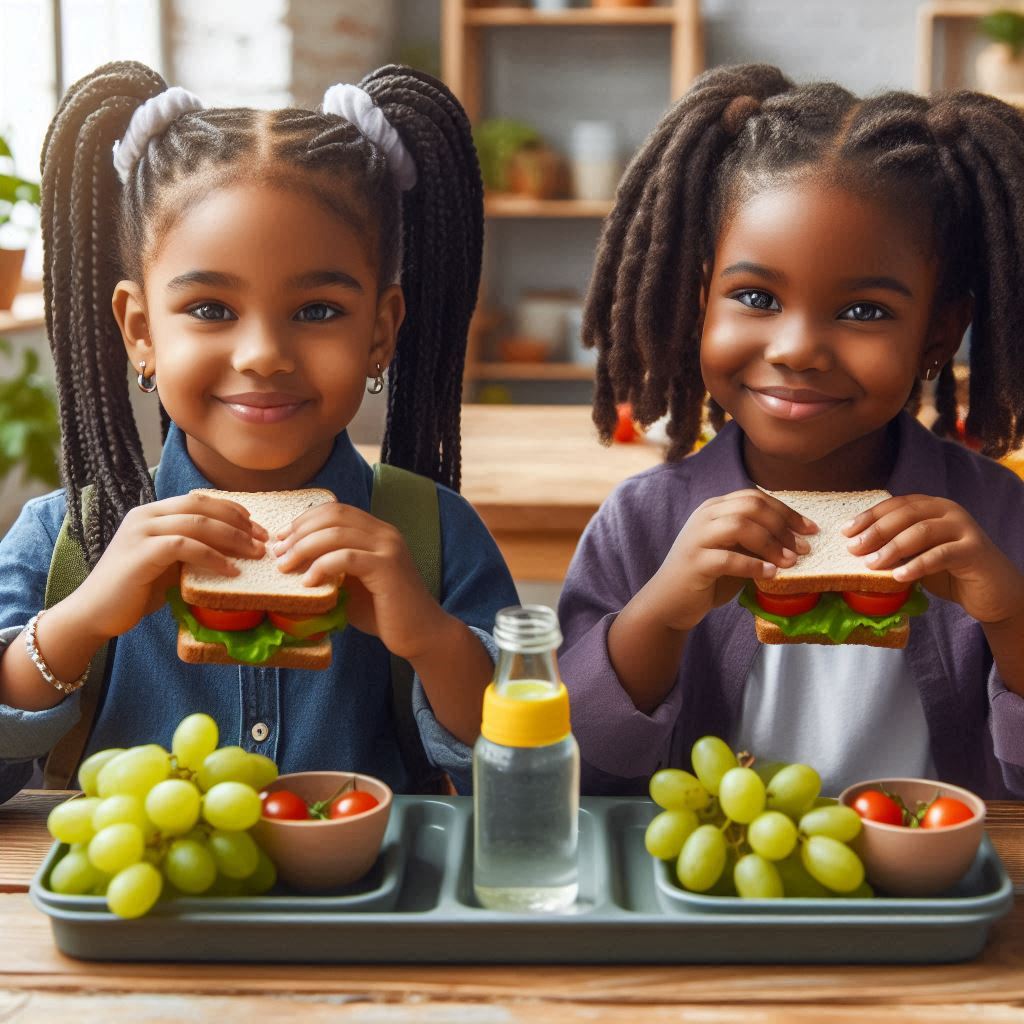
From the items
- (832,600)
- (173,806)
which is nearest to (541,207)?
(832,600)

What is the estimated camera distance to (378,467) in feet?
4.66

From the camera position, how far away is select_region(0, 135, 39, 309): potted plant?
11.3ft

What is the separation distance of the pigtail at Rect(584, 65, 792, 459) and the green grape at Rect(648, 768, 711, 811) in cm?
54

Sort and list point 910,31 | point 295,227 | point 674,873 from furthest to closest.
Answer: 1. point 910,31
2. point 295,227
3. point 674,873

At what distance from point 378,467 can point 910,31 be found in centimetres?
517

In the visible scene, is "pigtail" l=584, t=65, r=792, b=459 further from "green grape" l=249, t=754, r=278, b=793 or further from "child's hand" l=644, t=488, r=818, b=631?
"green grape" l=249, t=754, r=278, b=793

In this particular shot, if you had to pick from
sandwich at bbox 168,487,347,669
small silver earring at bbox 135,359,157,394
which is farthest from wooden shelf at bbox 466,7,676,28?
sandwich at bbox 168,487,347,669

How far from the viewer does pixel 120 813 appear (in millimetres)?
938

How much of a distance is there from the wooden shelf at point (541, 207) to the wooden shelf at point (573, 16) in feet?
2.35

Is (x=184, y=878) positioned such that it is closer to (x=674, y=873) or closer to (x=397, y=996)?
(x=397, y=996)

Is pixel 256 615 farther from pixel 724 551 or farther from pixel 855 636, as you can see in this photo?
pixel 855 636

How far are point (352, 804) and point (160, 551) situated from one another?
0.26 m

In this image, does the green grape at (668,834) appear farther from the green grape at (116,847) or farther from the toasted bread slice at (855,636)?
the green grape at (116,847)

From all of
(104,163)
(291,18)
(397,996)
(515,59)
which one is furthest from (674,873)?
(515,59)
